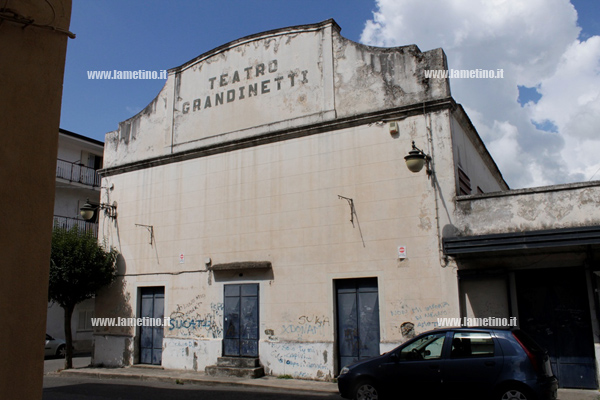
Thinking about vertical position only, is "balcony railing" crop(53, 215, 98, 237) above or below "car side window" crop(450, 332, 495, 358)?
above

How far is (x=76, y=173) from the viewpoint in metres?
26.2

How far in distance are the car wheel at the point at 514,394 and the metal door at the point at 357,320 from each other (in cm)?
453

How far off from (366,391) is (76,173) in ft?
73.4

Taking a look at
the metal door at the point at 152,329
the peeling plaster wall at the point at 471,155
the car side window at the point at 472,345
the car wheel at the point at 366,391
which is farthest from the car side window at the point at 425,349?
the metal door at the point at 152,329

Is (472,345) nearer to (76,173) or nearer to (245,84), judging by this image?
(245,84)

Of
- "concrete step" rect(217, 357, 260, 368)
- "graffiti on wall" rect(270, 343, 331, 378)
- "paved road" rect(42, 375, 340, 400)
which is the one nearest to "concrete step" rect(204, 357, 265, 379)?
"concrete step" rect(217, 357, 260, 368)

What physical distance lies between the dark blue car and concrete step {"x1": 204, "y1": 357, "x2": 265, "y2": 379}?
4511 millimetres

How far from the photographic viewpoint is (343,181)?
43.5 feet

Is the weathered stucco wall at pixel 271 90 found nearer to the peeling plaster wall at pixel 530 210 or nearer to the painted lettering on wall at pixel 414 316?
the peeling plaster wall at pixel 530 210

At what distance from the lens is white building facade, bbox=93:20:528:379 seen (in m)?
12.1

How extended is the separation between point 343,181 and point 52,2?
29.8 feet

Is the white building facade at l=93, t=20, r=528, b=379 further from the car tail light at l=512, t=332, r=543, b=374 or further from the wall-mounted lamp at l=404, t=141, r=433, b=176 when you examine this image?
the car tail light at l=512, t=332, r=543, b=374

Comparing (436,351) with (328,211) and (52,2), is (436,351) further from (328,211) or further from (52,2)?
(52,2)

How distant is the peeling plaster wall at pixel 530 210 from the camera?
1045cm
